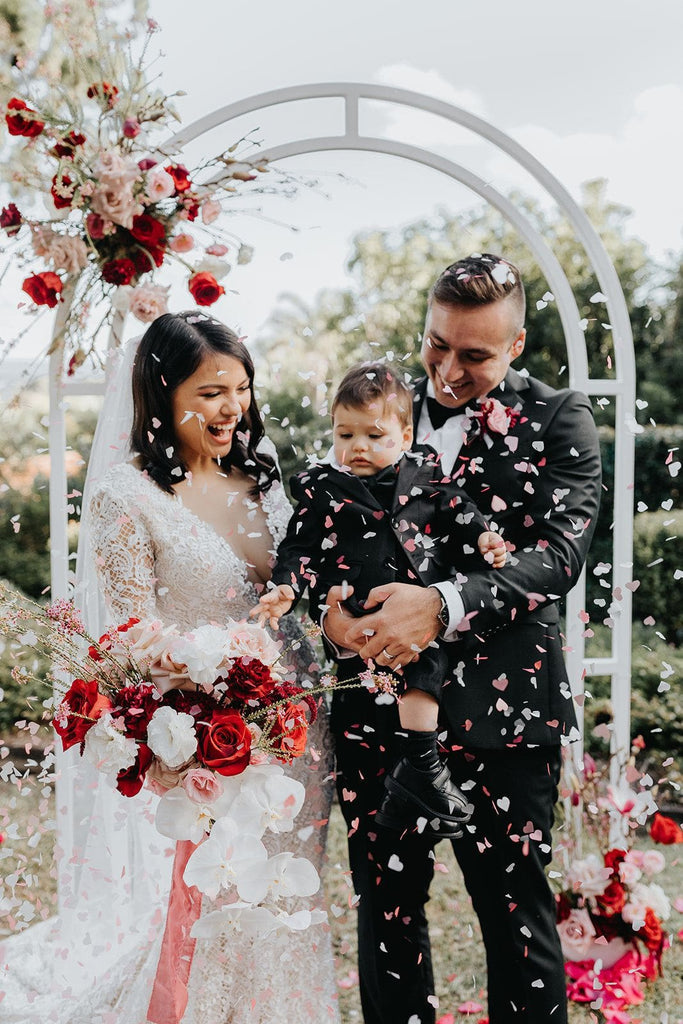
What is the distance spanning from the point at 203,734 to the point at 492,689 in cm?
91

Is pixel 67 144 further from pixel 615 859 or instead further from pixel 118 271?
pixel 615 859

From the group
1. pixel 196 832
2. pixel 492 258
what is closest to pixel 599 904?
pixel 196 832

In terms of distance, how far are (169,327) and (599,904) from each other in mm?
2660

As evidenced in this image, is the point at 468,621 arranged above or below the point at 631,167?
below

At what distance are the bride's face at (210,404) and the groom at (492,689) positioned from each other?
23.7 inches

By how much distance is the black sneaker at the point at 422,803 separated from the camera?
2678mm

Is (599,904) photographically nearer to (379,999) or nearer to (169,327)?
(379,999)

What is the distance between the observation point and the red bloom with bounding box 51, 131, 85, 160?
2.89m

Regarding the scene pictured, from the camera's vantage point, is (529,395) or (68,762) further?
(68,762)

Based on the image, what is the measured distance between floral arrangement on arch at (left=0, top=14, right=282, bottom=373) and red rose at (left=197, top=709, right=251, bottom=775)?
132cm

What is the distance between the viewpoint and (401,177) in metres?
6.40

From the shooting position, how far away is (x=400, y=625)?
273 cm

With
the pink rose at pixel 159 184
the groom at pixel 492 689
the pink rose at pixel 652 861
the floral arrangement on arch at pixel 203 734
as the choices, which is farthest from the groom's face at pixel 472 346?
the pink rose at pixel 652 861

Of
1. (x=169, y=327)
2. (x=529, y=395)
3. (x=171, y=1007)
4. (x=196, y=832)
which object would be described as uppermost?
(x=169, y=327)
